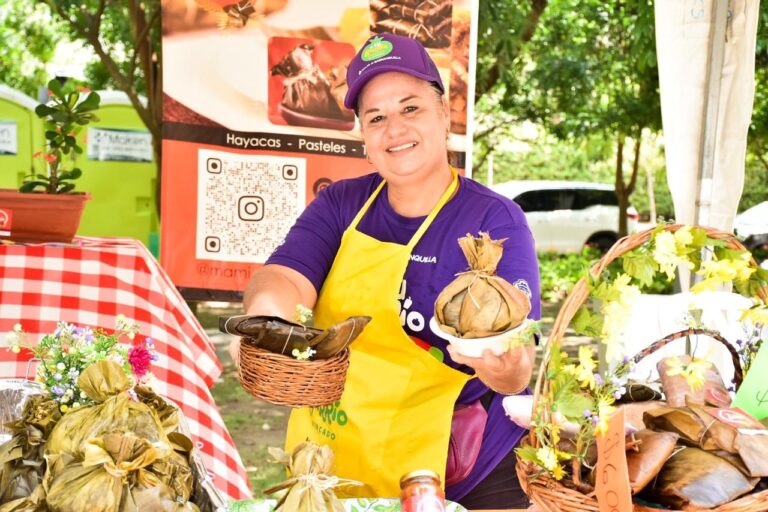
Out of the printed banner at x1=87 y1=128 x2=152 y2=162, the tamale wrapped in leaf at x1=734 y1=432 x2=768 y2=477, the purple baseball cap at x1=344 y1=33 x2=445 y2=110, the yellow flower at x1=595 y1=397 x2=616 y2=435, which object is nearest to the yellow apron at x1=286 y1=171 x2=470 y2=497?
the purple baseball cap at x1=344 y1=33 x2=445 y2=110

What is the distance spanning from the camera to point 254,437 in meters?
5.53

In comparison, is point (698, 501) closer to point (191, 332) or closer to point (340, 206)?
point (340, 206)

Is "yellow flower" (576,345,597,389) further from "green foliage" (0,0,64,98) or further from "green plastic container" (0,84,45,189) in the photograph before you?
"green foliage" (0,0,64,98)

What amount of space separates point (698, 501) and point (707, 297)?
373mm

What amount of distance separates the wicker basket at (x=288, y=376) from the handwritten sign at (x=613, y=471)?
20.9 inches

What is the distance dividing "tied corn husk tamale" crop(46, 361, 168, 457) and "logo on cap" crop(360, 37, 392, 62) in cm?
99

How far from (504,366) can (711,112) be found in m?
1.91

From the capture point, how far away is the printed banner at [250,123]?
129 inches

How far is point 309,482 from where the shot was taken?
119 centimetres

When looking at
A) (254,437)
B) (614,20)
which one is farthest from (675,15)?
(614,20)

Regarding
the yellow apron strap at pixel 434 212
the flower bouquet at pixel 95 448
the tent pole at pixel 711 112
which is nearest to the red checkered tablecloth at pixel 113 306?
the yellow apron strap at pixel 434 212

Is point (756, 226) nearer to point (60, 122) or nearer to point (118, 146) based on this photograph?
point (118, 146)

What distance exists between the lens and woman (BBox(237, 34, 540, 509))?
181cm

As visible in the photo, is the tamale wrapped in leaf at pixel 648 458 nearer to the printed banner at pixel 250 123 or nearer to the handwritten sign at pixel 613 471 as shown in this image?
the handwritten sign at pixel 613 471
